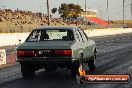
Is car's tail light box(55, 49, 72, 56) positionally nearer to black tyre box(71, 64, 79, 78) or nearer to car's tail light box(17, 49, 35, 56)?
black tyre box(71, 64, 79, 78)

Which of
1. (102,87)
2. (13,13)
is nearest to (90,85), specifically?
(102,87)

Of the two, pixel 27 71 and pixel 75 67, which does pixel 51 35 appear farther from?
pixel 75 67

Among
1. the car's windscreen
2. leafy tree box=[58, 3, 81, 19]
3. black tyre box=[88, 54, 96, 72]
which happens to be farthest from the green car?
leafy tree box=[58, 3, 81, 19]

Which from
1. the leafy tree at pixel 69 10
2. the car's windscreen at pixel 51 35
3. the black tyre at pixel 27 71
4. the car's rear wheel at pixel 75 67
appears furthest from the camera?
the leafy tree at pixel 69 10

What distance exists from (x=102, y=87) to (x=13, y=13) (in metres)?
104

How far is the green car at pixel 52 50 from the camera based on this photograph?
42.9 ft

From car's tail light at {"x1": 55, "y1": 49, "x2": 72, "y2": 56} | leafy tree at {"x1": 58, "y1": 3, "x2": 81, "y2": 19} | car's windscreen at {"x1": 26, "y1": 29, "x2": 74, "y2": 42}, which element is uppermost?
leafy tree at {"x1": 58, "y1": 3, "x2": 81, "y2": 19}

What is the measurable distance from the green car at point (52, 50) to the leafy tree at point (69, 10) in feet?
524

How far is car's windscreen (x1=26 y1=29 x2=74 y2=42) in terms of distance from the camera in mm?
14096

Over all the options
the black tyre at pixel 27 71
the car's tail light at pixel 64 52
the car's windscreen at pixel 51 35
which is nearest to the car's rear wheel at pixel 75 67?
the car's tail light at pixel 64 52

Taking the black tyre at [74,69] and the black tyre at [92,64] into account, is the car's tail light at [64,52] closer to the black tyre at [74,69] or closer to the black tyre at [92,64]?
the black tyre at [74,69]

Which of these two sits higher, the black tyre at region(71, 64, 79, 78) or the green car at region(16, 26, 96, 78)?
the green car at region(16, 26, 96, 78)

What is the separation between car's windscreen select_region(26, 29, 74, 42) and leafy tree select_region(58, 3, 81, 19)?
15967 cm

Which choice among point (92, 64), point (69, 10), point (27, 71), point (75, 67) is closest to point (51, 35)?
point (27, 71)
